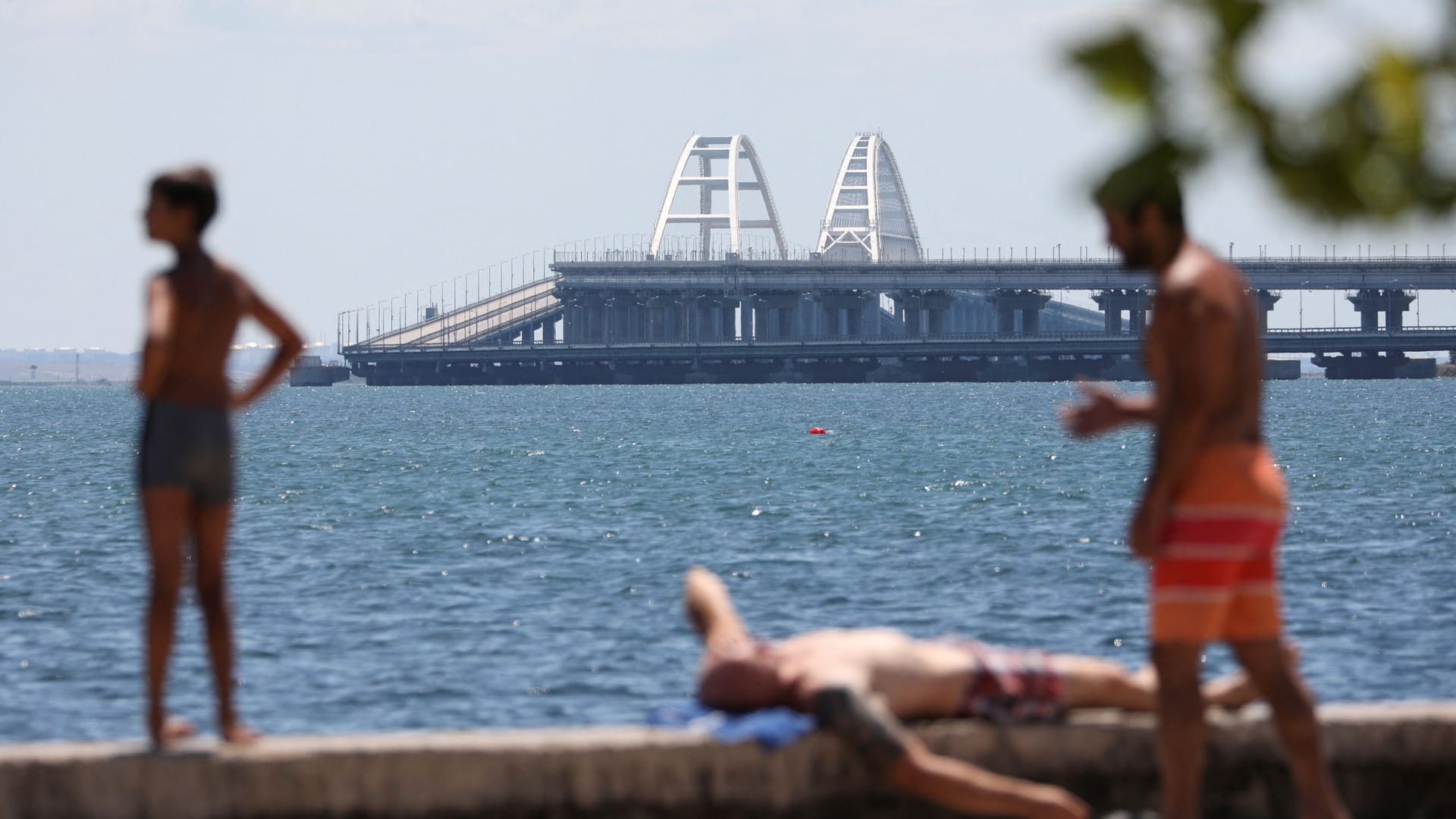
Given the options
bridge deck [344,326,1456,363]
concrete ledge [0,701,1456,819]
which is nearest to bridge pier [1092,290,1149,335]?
bridge deck [344,326,1456,363]

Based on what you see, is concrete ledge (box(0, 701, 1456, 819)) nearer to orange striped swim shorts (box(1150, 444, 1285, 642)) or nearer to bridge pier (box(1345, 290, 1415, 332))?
orange striped swim shorts (box(1150, 444, 1285, 642))

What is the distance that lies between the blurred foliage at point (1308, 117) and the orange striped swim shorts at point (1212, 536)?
2.64m

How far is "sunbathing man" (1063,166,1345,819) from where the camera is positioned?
6883mm

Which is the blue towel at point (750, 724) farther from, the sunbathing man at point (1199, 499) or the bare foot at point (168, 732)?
the bare foot at point (168, 732)

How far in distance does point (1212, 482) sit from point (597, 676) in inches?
490

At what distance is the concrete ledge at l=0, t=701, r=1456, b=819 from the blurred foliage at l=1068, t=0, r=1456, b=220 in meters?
3.86

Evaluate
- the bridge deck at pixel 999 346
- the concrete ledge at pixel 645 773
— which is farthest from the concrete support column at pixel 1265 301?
the concrete ledge at pixel 645 773

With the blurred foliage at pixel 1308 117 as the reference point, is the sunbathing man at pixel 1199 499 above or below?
below

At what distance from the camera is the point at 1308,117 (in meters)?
4.43

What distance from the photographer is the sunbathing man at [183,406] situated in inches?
313

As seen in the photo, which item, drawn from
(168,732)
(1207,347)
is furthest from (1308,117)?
(168,732)

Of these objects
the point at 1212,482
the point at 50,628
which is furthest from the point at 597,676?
the point at 1212,482

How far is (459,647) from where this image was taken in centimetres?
2120

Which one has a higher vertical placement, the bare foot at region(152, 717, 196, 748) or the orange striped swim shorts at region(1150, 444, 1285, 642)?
the orange striped swim shorts at region(1150, 444, 1285, 642)
